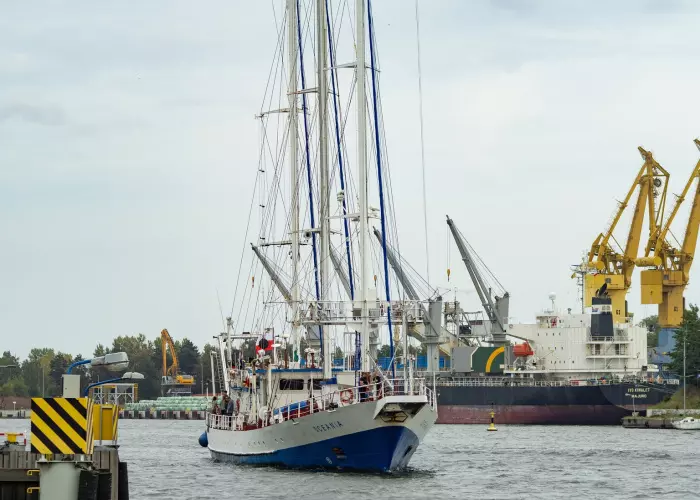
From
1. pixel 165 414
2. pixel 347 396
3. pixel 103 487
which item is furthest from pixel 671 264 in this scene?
pixel 103 487

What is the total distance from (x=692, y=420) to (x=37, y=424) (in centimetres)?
8038

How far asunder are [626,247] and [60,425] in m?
120

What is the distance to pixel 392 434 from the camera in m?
44.0

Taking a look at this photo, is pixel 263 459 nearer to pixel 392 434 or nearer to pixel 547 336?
pixel 392 434

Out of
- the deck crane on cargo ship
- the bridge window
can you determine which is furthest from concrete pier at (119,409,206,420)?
the bridge window

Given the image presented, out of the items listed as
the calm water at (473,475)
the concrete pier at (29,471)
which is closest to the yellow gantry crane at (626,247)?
the calm water at (473,475)

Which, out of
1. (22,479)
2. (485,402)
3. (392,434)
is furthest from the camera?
(485,402)

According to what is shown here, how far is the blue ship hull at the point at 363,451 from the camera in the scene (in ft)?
145

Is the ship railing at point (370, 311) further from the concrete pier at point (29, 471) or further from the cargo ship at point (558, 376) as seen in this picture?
the cargo ship at point (558, 376)

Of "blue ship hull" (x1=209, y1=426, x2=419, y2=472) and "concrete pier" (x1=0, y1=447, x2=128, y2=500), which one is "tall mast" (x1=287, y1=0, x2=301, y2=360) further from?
"concrete pier" (x1=0, y1=447, x2=128, y2=500)

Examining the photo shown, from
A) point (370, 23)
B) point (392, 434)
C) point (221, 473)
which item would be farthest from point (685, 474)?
point (370, 23)

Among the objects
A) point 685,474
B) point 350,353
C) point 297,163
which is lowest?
point 685,474

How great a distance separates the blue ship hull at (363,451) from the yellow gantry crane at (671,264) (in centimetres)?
9344

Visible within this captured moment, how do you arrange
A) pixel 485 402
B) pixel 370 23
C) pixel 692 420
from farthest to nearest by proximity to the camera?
pixel 485 402
pixel 692 420
pixel 370 23
